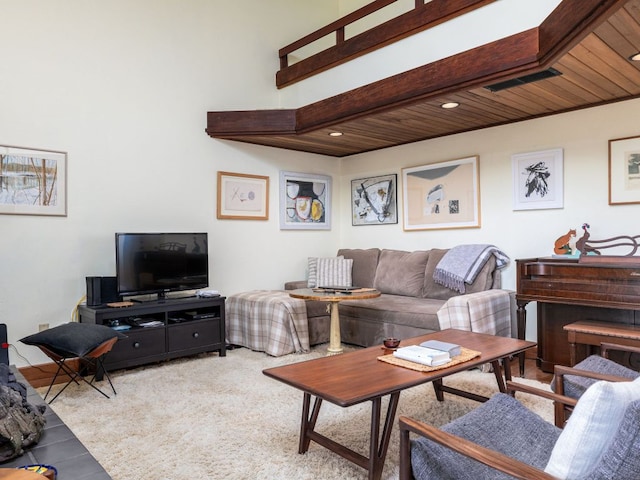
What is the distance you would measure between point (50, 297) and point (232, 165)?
86.7 inches

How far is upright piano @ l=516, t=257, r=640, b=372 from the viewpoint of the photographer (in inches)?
124

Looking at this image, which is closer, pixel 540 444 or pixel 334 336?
pixel 540 444

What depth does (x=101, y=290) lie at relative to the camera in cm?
386

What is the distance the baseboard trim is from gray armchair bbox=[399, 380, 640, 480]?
132 inches

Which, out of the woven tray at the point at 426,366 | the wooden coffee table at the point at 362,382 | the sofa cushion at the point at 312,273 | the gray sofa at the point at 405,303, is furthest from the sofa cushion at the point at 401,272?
the woven tray at the point at 426,366

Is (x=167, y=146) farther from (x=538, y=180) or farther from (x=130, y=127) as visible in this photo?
(x=538, y=180)

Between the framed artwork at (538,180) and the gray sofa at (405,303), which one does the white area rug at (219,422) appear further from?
the framed artwork at (538,180)

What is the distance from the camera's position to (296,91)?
17.0ft

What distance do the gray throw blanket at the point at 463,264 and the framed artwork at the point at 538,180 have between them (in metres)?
0.52

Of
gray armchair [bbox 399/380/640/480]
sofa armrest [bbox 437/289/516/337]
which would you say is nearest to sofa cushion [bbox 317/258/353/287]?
sofa armrest [bbox 437/289/516/337]

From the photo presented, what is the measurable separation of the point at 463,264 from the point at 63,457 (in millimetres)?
3538

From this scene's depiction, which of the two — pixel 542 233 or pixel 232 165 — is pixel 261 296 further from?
pixel 542 233

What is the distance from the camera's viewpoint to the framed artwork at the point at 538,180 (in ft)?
13.4

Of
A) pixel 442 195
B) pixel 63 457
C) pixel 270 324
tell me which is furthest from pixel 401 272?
pixel 63 457
